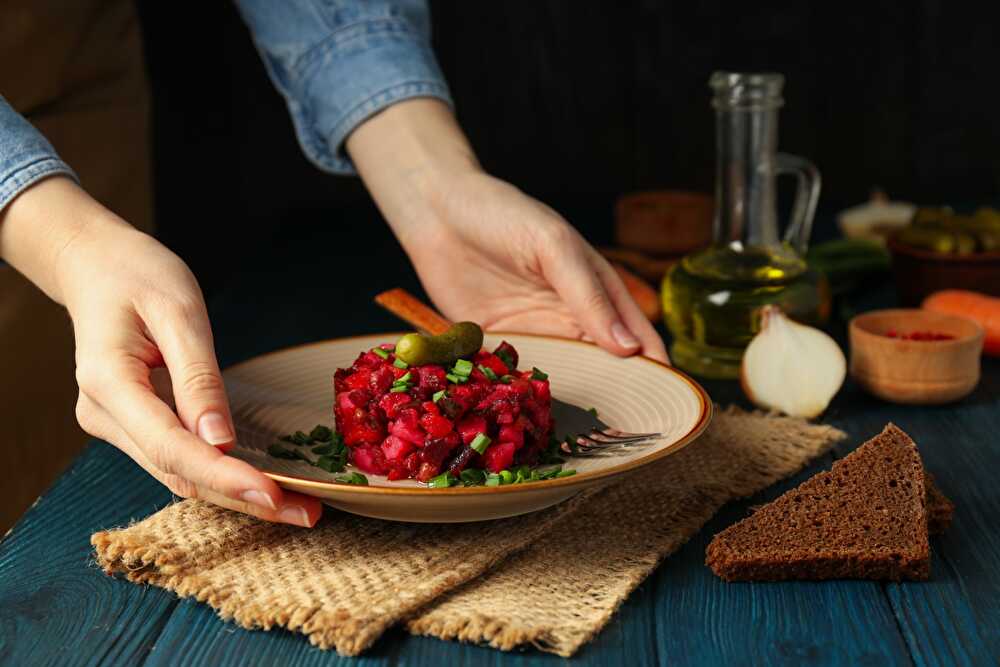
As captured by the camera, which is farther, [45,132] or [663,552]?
[45,132]

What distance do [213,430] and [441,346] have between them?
0.87 feet

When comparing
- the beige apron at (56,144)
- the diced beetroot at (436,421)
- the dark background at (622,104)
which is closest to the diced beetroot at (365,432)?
the diced beetroot at (436,421)

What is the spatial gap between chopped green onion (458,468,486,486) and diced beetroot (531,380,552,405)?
0.11m

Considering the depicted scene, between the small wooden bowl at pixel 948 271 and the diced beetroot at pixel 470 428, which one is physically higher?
the diced beetroot at pixel 470 428

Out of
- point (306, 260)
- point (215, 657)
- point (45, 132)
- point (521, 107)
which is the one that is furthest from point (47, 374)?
point (521, 107)

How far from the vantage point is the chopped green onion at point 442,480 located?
1.15 m

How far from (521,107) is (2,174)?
2189mm

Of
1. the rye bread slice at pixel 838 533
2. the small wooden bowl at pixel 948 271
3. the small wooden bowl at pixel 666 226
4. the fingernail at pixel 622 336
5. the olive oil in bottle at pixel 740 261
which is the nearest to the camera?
the rye bread slice at pixel 838 533

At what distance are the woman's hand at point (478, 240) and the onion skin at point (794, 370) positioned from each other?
0.58 ft

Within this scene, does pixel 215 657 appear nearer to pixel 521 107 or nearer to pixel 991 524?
pixel 991 524

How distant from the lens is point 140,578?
1114 millimetres

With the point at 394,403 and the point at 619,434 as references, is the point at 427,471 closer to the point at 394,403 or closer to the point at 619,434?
the point at 394,403

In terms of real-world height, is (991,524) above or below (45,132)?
below

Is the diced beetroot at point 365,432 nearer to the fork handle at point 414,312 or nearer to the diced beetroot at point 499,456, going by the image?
the diced beetroot at point 499,456
